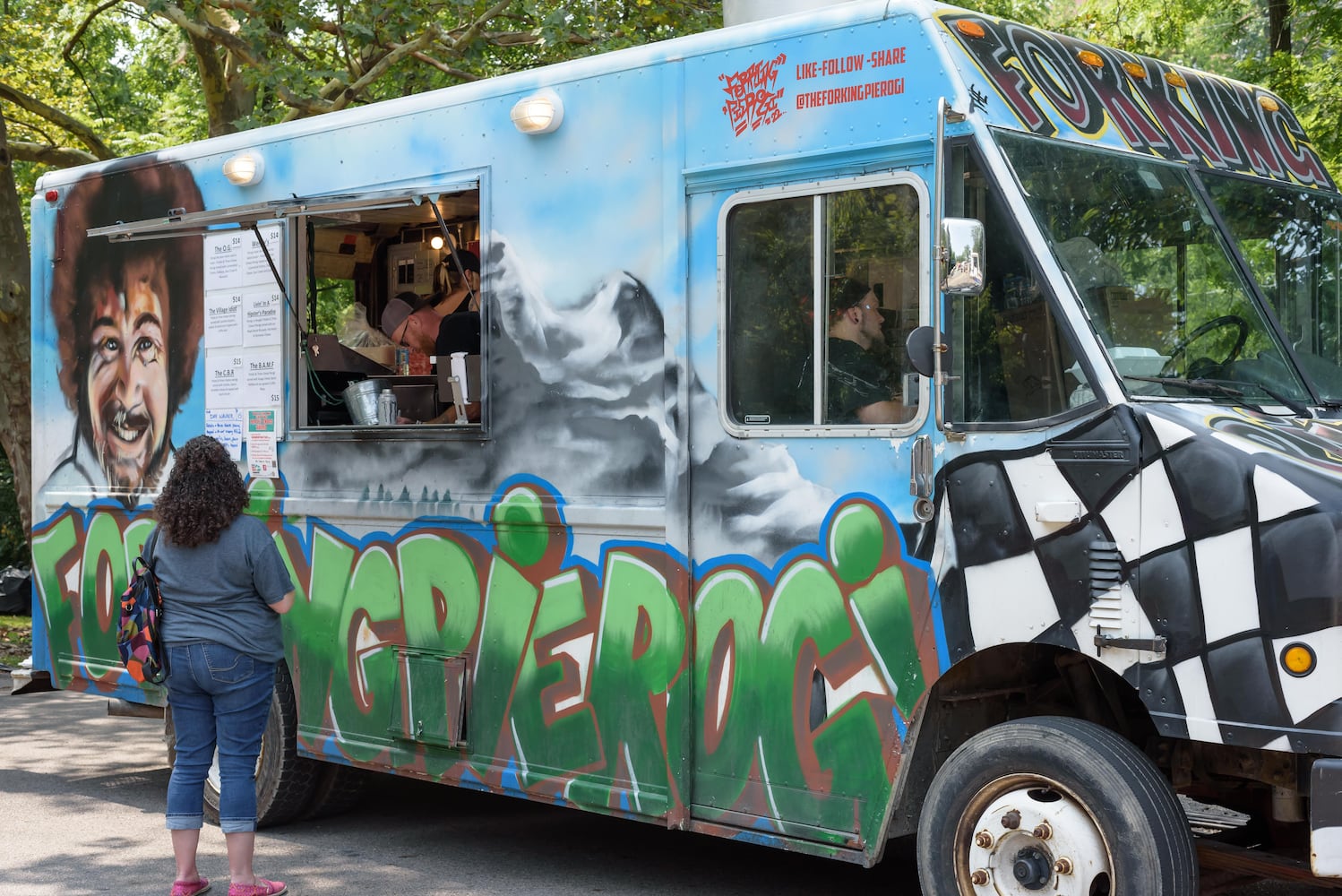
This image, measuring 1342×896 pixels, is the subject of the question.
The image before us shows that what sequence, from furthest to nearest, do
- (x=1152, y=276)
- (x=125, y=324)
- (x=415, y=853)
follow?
(x=125, y=324), (x=415, y=853), (x=1152, y=276)

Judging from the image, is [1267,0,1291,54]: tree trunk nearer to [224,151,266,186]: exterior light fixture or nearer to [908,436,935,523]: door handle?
[224,151,266,186]: exterior light fixture

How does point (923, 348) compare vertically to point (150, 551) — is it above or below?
above

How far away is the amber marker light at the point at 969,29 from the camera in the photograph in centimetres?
510

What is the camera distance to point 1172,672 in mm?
4449

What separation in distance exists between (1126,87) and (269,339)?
3.84 meters

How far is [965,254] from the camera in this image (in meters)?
4.60

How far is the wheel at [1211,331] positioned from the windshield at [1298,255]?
7.0 inches

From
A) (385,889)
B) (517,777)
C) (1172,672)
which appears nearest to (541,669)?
(517,777)

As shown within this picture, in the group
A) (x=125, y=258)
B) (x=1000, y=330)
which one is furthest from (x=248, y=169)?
(x=1000, y=330)

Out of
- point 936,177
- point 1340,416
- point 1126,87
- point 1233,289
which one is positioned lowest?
point 1340,416

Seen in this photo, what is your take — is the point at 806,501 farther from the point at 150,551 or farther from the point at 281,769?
the point at 281,769

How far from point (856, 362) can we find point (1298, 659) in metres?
1.65

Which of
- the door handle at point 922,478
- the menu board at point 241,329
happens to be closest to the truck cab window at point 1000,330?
the door handle at point 922,478

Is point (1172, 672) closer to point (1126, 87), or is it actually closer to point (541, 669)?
point (1126, 87)
